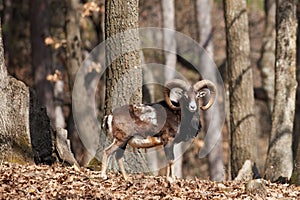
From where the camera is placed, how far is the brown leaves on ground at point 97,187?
39.5 ft

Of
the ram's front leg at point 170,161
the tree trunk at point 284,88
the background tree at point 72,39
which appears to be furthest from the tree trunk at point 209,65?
the ram's front leg at point 170,161

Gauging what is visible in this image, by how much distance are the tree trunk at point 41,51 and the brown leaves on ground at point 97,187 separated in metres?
13.8

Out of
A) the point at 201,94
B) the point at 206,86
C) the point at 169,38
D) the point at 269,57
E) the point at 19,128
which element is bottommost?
the point at 19,128

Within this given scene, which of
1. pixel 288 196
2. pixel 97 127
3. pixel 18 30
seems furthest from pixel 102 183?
pixel 18 30

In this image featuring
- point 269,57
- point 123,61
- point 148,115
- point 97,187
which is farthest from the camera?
point 269,57

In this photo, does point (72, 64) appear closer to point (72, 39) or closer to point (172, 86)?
point (72, 39)

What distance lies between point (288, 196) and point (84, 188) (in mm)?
3631

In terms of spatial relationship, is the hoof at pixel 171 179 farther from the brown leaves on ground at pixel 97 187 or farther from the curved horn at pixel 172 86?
the curved horn at pixel 172 86

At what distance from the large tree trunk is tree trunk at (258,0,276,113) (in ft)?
19.1

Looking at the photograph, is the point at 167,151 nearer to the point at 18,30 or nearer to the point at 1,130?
the point at 1,130

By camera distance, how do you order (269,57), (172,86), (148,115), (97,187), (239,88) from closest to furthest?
1. (97,187)
2. (148,115)
3. (172,86)
4. (239,88)
5. (269,57)

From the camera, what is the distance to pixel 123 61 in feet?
48.7

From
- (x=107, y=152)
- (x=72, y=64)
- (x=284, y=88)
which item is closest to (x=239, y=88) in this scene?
(x=284, y=88)

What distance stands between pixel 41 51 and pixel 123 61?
1349 centimetres
